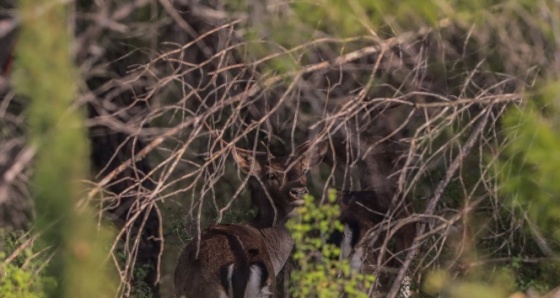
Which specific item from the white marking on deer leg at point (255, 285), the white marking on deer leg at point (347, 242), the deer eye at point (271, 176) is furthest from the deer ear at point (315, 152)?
the white marking on deer leg at point (255, 285)

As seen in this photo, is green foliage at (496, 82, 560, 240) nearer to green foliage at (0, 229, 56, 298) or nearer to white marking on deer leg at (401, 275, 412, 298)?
white marking on deer leg at (401, 275, 412, 298)

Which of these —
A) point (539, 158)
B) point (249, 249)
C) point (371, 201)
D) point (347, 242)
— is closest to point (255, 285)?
point (249, 249)

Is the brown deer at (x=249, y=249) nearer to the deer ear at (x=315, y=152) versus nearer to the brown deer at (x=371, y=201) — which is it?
the deer ear at (x=315, y=152)

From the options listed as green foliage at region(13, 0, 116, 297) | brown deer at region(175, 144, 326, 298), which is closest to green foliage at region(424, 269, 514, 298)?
brown deer at region(175, 144, 326, 298)

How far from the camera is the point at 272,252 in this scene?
31.1 feet

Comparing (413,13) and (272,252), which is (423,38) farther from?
(272,252)

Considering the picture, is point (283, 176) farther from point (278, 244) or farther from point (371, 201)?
point (371, 201)

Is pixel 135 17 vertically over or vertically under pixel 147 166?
over

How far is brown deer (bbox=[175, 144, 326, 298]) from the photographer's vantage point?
27.6 feet

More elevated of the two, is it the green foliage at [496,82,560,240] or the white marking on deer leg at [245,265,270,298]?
the green foliage at [496,82,560,240]

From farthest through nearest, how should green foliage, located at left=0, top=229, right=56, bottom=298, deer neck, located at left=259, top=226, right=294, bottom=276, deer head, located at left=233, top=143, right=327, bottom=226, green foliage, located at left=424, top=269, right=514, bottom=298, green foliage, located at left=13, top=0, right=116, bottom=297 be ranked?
deer neck, located at left=259, top=226, right=294, bottom=276
deer head, located at left=233, top=143, right=327, bottom=226
green foliage, located at left=0, top=229, right=56, bottom=298
green foliage, located at left=424, top=269, right=514, bottom=298
green foliage, located at left=13, top=0, right=116, bottom=297

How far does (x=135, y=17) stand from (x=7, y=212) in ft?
6.77

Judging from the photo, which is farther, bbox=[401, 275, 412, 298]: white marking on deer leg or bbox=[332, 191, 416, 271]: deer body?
bbox=[332, 191, 416, 271]: deer body

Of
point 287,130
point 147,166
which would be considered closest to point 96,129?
point 147,166
